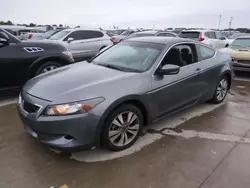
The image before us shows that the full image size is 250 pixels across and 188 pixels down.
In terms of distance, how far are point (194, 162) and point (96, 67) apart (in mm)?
2033

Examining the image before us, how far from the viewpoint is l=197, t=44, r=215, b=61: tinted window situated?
4621 millimetres

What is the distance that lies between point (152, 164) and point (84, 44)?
794 cm

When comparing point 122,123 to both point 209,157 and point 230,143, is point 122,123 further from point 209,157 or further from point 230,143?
point 230,143

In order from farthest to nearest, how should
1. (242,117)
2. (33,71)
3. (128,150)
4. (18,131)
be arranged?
(33,71), (242,117), (18,131), (128,150)

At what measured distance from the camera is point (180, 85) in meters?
3.98

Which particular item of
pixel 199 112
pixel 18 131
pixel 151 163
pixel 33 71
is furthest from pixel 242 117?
pixel 33 71

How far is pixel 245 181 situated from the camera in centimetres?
280

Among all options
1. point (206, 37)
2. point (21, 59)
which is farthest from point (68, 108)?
point (206, 37)

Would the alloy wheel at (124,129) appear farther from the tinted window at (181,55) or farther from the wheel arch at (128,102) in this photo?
the tinted window at (181,55)

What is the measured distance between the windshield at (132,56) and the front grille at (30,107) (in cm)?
142

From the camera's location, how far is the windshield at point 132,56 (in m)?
3.74

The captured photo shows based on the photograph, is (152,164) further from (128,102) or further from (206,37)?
(206,37)

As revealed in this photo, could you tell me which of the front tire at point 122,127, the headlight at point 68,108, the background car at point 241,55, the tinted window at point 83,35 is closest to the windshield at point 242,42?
the background car at point 241,55

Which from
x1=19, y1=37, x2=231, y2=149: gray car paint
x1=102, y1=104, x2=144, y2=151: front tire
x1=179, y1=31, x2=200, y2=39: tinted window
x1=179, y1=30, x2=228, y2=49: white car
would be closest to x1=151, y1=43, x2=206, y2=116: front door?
x1=19, y1=37, x2=231, y2=149: gray car paint
